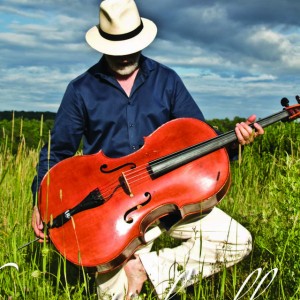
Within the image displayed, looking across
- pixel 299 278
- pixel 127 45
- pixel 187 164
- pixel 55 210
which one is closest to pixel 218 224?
pixel 187 164

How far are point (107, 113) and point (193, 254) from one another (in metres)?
1.12

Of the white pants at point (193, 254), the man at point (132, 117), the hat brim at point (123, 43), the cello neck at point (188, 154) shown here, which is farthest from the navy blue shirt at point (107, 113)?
the white pants at point (193, 254)

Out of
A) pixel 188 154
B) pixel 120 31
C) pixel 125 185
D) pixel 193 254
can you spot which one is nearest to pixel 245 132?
pixel 188 154

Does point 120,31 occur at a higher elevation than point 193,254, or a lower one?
higher

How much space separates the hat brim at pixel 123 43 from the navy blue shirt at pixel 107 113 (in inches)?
7.1

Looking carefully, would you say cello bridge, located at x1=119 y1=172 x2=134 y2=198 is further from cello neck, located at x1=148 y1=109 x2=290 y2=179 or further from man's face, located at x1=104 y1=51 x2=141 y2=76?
man's face, located at x1=104 y1=51 x2=141 y2=76

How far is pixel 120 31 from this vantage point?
3812mm

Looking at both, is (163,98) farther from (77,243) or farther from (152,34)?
(77,243)

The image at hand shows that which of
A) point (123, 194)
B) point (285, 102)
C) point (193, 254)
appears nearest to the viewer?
point (123, 194)

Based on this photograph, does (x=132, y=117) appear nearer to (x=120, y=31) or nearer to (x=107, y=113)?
(x=107, y=113)

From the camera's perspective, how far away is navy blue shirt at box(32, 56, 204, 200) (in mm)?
3768

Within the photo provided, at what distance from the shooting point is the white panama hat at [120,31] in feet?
12.1

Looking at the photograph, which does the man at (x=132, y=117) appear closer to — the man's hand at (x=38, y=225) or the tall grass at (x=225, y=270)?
the tall grass at (x=225, y=270)

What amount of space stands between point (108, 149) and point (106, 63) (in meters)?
0.62
